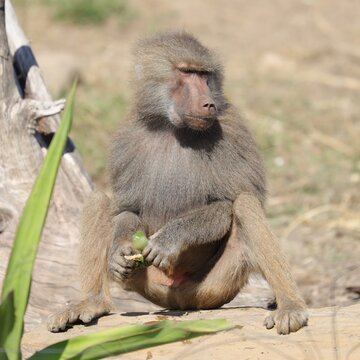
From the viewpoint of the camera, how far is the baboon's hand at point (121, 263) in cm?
452

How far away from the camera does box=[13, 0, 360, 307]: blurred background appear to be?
7.62m

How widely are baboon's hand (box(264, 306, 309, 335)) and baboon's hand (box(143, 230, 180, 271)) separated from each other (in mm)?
592

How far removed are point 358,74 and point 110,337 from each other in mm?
9270

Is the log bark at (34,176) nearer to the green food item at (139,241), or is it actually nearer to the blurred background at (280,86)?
the blurred background at (280,86)

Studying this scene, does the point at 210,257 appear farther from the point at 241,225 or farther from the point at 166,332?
the point at 166,332

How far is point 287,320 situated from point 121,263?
2.96 feet

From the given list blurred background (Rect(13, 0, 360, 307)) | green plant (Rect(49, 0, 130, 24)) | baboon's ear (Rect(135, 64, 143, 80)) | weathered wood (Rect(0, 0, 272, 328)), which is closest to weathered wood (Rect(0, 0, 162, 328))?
weathered wood (Rect(0, 0, 272, 328))

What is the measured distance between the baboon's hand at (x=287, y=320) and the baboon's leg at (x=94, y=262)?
94 cm

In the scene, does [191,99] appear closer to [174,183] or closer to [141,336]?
[174,183]

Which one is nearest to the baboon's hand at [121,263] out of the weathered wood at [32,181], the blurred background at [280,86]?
the weathered wood at [32,181]

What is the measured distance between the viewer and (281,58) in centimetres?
1244

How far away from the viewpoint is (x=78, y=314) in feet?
15.1

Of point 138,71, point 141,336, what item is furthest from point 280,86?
point 141,336

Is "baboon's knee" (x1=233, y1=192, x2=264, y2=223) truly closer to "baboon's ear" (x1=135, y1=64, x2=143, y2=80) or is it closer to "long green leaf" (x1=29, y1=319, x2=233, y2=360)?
"baboon's ear" (x1=135, y1=64, x2=143, y2=80)
